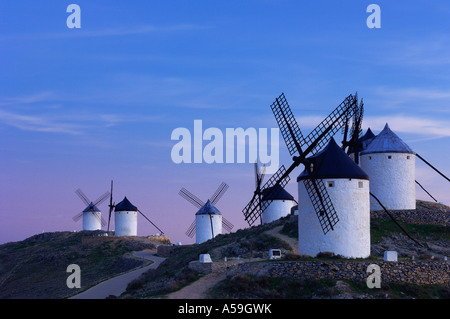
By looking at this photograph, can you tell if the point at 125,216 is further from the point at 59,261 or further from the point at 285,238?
the point at 285,238

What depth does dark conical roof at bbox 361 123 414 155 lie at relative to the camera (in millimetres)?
45188

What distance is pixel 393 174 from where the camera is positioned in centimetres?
4522

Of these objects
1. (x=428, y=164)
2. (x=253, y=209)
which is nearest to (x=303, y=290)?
(x=253, y=209)

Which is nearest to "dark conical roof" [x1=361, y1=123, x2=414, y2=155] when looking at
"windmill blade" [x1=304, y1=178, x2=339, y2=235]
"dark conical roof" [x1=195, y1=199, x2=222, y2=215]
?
"windmill blade" [x1=304, y1=178, x2=339, y2=235]

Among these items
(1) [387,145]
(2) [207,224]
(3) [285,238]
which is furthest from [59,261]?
(1) [387,145]

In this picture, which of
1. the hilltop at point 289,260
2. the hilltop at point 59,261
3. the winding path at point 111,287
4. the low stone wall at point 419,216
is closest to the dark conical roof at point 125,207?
the hilltop at point 59,261

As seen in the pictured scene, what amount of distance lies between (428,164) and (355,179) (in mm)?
15600

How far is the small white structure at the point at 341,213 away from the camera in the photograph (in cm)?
3300

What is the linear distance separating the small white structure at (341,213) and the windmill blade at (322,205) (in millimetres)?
216

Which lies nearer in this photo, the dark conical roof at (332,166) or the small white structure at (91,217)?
the dark conical roof at (332,166)

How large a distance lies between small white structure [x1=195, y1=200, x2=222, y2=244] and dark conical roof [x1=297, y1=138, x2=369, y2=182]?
31736mm

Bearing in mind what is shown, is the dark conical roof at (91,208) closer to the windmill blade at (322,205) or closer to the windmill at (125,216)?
the windmill at (125,216)

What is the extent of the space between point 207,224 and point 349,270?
36328mm

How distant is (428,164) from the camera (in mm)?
46469
